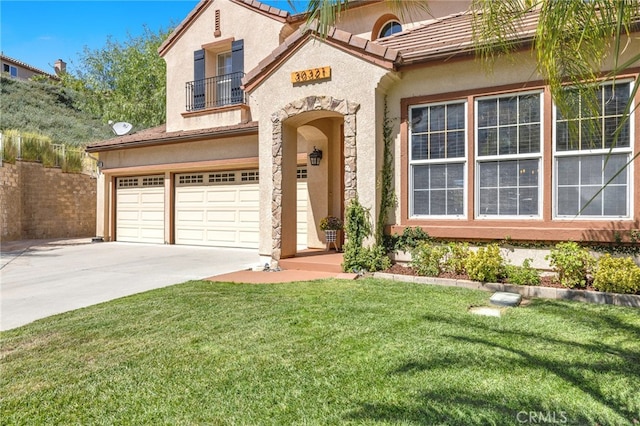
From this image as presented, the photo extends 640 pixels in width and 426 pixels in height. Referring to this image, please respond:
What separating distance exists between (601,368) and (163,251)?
1243 cm

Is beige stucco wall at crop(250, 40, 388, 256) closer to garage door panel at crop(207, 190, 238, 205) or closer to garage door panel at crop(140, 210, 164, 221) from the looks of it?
garage door panel at crop(207, 190, 238, 205)

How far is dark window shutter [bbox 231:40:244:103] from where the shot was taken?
1470 cm

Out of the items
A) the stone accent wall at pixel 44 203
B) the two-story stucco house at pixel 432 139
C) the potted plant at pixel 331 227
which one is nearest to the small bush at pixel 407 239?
the two-story stucco house at pixel 432 139

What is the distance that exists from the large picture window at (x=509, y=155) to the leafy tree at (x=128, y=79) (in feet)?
83.5

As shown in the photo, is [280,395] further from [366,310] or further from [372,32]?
[372,32]

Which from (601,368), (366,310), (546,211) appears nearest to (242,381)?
(366,310)

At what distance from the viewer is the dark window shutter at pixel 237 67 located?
48.2 feet

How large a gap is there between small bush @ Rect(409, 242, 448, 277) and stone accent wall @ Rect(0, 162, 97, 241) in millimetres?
18221

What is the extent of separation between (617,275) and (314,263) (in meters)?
5.53

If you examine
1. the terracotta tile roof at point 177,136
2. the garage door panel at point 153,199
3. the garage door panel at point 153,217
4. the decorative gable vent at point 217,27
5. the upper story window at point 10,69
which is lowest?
the garage door panel at point 153,217

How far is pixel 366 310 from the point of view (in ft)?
18.1

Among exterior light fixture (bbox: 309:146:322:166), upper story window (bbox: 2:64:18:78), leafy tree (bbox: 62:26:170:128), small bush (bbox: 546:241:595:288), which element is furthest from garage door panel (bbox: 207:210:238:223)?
upper story window (bbox: 2:64:18:78)

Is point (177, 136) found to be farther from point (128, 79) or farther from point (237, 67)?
point (128, 79)

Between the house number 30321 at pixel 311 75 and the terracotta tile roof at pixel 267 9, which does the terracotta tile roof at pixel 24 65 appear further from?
the house number 30321 at pixel 311 75
